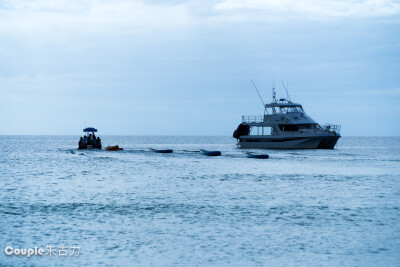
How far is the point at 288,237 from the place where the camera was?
49.4 ft

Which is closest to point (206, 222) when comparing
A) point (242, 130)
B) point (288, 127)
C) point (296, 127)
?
point (296, 127)

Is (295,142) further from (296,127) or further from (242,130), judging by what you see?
(242,130)

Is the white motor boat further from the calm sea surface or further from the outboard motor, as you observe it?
the calm sea surface

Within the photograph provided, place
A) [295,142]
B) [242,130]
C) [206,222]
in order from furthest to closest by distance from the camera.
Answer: [242,130], [295,142], [206,222]

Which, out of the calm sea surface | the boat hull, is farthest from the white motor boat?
the calm sea surface

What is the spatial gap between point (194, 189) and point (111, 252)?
49.5ft

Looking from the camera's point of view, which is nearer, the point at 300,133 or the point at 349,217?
the point at 349,217

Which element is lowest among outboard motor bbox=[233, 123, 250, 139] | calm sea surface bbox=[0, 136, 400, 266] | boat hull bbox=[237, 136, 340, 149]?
calm sea surface bbox=[0, 136, 400, 266]

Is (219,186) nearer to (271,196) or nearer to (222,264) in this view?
(271,196)

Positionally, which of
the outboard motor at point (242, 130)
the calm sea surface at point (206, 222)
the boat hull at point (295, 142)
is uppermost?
the outboard motor at point (242, 130)

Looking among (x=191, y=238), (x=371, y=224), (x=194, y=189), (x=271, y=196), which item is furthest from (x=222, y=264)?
(x=194, y=189)

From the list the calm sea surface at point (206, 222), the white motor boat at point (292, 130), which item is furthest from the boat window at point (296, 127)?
the calm sea surface at point (206, 222)

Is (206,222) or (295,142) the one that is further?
(295,142)

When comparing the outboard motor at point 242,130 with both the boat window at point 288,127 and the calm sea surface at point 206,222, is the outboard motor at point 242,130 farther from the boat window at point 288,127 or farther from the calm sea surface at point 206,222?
the calm sea surface at point 206,222
